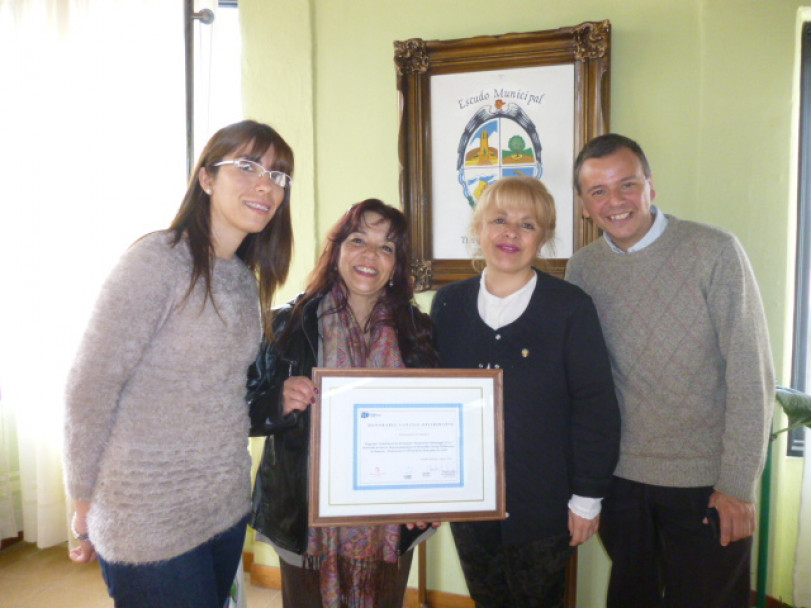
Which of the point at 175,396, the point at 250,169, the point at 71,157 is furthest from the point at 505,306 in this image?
the point at 71,157

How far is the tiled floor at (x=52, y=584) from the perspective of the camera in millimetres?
2547

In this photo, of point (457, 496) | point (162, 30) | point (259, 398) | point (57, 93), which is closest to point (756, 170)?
point (457, 496)

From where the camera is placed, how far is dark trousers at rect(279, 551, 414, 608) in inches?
58.0

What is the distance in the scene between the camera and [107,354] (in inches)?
44.3

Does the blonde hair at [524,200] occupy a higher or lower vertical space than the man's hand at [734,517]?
higher

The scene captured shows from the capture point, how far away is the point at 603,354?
4.79 feet

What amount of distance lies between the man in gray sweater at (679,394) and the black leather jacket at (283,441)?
0.70m

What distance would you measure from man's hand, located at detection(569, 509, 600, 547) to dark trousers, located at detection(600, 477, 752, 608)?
7.2 inches

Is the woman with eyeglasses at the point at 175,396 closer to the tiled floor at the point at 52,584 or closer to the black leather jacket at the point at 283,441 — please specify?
the black leather jacket at the point at 283,441

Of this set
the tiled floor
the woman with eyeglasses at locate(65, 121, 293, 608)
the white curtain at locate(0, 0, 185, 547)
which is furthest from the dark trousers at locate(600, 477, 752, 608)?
the white curtain at locate(0, 0, 185, 547)

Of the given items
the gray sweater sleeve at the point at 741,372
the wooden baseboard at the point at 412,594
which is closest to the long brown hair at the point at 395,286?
the gray sweater sleeve at the point at 741,372

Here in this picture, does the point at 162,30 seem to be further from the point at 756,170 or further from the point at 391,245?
the point at 756,170

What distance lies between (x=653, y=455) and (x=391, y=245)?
3.18 feet

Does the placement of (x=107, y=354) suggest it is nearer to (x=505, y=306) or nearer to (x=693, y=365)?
(x=505, y=306)
